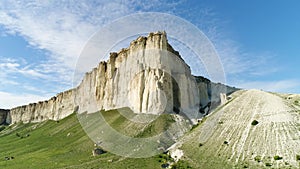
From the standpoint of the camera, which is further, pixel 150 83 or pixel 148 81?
pixel 148 81

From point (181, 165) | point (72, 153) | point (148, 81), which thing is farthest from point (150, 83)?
point (181, 165)

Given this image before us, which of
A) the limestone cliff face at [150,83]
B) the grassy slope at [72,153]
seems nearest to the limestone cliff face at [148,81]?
the limestone cliff face at [150,83]

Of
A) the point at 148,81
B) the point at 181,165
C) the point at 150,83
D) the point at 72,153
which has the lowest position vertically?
the point at 72,153

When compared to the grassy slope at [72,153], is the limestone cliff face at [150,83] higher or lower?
higher

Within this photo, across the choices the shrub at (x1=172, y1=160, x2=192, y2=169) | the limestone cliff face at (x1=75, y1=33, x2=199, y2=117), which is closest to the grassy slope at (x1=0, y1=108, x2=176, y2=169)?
the shrub at (x1=172, y1=160, x2=192, y2=169)

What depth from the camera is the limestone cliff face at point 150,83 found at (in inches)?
4188

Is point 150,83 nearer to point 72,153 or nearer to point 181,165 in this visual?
point 72,153

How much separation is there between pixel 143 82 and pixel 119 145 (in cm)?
3259

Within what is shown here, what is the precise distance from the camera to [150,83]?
4250 inches

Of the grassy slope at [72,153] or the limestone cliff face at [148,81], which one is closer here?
the grassy slope at [72,153]

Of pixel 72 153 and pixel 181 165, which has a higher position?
pixel 181 165

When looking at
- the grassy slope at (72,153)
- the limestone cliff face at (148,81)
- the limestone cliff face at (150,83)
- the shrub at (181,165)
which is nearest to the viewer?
the shrub at (181,165)

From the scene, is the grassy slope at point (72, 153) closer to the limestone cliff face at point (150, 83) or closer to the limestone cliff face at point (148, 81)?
the limestone cliff face at point (148, 81)

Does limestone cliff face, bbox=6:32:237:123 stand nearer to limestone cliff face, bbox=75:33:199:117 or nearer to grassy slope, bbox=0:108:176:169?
limestone cliff face, bbox=75:33:199:117
